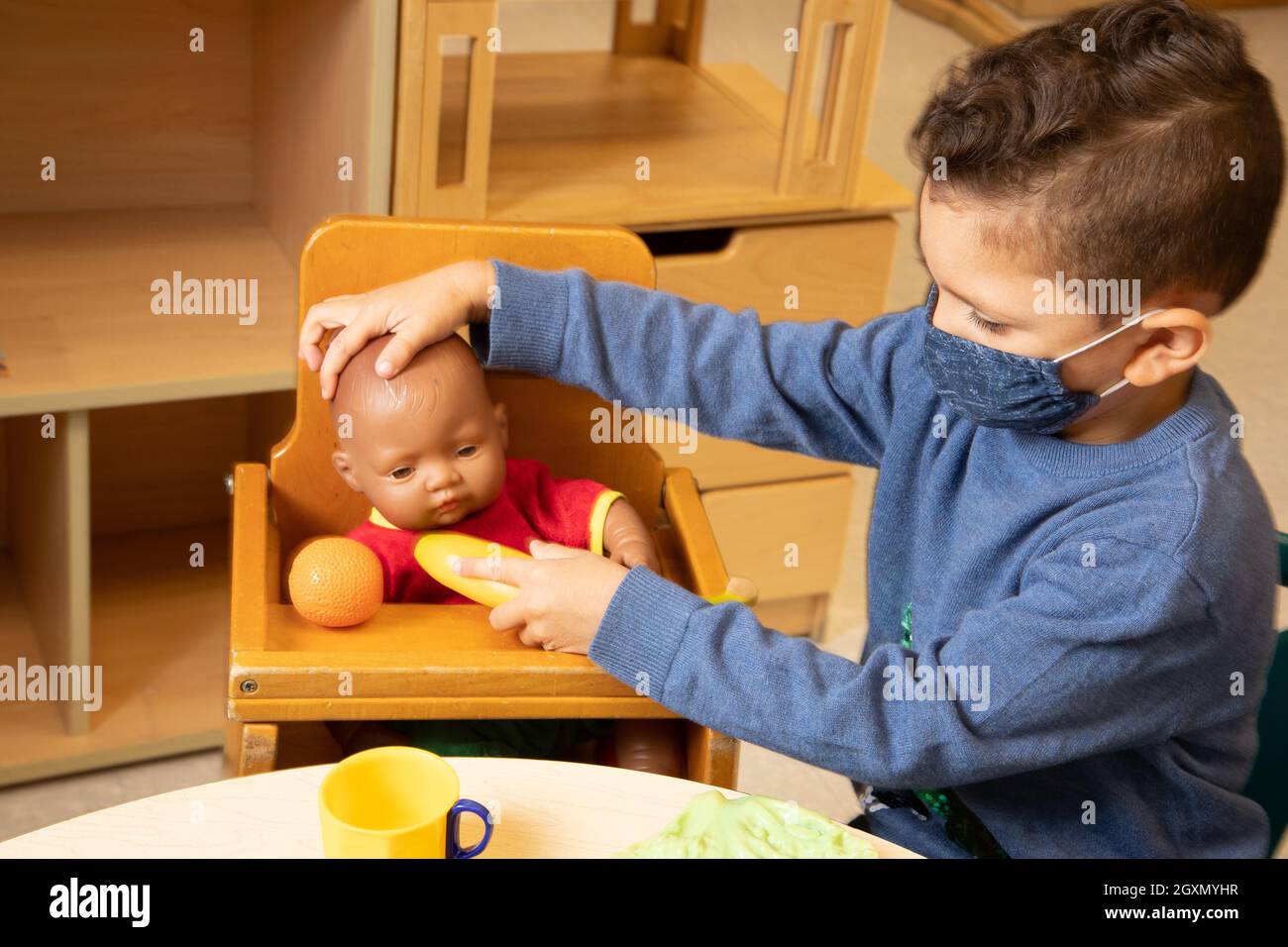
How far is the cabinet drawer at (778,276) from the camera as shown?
1.86 meters

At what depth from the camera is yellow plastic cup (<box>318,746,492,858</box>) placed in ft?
2.63

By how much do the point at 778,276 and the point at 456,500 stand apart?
769 millimetres

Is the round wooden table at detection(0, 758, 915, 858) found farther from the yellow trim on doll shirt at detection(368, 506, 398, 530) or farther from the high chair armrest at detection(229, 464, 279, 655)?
the yellow trim on doll shirt at detection(368, 506, 398, 530)

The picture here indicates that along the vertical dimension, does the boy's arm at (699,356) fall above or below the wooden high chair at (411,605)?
above

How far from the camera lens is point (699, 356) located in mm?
1278

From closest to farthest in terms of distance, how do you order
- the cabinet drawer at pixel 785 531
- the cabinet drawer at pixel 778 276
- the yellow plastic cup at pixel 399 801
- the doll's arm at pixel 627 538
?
the yellow plastic cup at pixel 399 801, the doll's arm at pixel 627 538, the cabinet drawer at pixel 778 276, the cabinet drawer at pixel 785 531

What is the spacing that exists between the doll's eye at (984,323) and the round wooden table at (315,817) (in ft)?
1.19

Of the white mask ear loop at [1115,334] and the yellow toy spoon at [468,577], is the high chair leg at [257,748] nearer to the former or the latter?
the yellow toy spoon at [468,577]

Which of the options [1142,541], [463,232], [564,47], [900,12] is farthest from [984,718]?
[900,12]

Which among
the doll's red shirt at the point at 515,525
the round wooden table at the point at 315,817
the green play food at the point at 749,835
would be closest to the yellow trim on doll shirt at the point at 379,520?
the doll's red shirt at the point at 515,525

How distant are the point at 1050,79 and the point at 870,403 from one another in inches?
15.0

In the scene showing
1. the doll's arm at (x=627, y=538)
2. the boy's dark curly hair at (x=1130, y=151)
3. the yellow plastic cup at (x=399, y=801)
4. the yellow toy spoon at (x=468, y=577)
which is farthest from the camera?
the doll's arm at (x=627, y=538)

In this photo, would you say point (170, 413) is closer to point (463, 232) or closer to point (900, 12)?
point (463, 232)
